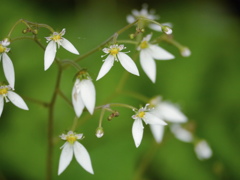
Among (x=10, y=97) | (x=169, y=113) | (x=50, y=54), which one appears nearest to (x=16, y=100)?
(x=10, y=97)

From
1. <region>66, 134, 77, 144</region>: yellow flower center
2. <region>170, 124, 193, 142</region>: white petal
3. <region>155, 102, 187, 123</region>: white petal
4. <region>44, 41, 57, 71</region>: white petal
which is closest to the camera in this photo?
<region>44, 41, 57, 71</region>: white petal

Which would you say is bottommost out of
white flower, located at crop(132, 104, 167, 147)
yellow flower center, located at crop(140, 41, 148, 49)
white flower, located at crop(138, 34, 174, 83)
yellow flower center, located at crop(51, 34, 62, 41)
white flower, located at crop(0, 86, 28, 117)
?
white flower, located at crop(132, 104, 167, 147)

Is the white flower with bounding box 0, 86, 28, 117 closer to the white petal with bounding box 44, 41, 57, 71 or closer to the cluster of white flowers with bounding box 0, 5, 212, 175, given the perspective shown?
the cluster of white flowers with bounding box 0, 5, 212, 175

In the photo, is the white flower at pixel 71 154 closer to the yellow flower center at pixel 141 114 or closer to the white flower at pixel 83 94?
the white flower at pixel 83 94

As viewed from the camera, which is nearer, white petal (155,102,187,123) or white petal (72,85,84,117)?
white petal (72,85,84,117)

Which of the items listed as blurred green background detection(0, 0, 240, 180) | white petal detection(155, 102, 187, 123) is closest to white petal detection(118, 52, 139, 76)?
white petal detection(155, 102, 187, 123)

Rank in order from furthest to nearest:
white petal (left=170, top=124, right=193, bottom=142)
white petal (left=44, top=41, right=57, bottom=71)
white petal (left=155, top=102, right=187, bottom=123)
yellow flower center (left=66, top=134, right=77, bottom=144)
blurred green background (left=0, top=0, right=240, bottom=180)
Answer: blurred green background (left=0, top=0, right=240, bottom=180), white petal (left=170, top=124, right=193, bottom=142), white petal (left=155, top=102, right=187, bottom=123), yellow flower center (left=66, top=134, right=77, bottom=144), white petal (left=44, top=41, right=57, bottom=71)

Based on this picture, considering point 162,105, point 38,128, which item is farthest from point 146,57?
point 38,128
